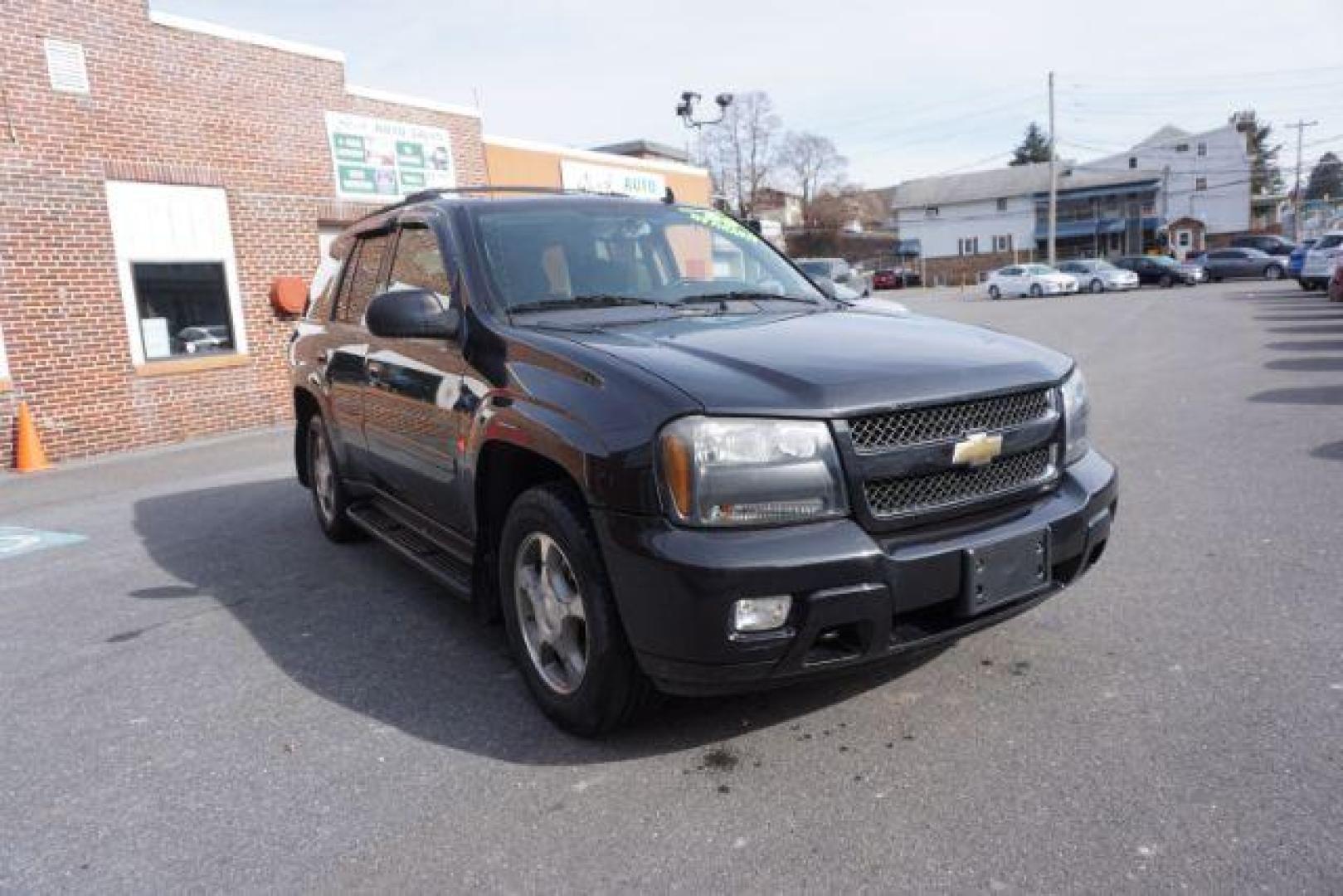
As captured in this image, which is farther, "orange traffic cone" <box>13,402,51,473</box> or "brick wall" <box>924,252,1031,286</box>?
"brick wall" <box>924,252,1031,286</box>

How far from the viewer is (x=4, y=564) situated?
593 cm

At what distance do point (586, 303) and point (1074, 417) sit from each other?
1.81 meters

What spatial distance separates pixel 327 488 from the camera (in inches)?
228

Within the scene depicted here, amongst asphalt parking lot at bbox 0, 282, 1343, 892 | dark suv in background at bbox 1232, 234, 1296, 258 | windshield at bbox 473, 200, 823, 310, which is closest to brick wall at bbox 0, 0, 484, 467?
asphalt parking lot at bbox 0, 282, 1343, 892

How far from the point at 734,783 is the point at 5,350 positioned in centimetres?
1033

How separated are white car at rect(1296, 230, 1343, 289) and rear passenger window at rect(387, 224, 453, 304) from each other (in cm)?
2682

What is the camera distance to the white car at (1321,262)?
24.9m

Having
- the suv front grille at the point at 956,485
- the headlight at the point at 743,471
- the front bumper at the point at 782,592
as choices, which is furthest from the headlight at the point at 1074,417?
the headlight at the point at 743,471

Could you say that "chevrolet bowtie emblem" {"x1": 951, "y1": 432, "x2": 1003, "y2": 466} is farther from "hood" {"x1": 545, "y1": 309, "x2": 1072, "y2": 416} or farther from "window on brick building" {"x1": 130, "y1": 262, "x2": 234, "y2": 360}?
"window on brick building" {"x1": 130, "y1": 262, "x2": 234, "y2": 360}

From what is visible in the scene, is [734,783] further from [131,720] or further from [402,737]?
[131,720]

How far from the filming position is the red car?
6134 centimetres

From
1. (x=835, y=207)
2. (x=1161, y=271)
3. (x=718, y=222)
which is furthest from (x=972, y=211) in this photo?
(x=718, y=222)

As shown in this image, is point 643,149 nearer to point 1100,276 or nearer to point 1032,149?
point 1100,276

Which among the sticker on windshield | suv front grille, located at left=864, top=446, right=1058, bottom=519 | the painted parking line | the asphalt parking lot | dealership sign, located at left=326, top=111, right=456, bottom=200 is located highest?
dealership sign, located at left=326, top=111, right=456, bottom=200
